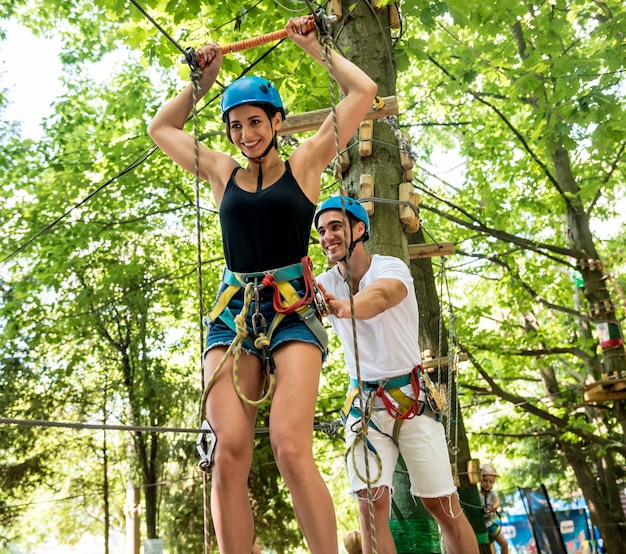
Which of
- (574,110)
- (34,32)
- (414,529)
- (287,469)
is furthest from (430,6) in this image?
(34,32)

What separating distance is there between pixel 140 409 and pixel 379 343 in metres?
10.3

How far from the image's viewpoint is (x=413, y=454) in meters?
3.26

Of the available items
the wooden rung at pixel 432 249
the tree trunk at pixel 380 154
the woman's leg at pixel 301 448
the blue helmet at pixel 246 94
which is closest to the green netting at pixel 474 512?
the tree trunk at pixel 380 154

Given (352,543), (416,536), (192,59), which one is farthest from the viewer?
(352,543)

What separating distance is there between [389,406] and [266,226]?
4.24 ft

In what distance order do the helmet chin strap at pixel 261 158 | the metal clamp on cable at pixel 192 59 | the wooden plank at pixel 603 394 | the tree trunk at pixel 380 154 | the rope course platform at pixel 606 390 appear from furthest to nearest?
1. the wooden plank at pixel 603 394
2. the rope course platform at pixel 606 390
3. the tree trunk at pixel 380 154
4. the metal clamp on cable at pixel 192 59
5. the helmet chin strap at pixel 261 158

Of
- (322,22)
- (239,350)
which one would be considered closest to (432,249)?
(322,22)

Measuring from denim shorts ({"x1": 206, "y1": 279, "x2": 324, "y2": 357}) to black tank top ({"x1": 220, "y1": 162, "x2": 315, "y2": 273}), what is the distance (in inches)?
A: 3.8

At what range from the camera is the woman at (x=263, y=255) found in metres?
2.08

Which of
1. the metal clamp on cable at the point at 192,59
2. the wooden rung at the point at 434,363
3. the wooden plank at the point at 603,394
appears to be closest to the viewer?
the metal clamp on cable at the point at 192,59

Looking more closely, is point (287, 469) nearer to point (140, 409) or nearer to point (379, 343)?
point (379, 343)

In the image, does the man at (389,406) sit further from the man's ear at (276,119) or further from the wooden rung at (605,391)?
the wooden rung at (605,391)

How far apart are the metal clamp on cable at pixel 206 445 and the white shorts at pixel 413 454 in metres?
1.17

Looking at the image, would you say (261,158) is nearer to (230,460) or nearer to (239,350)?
(239,350)
